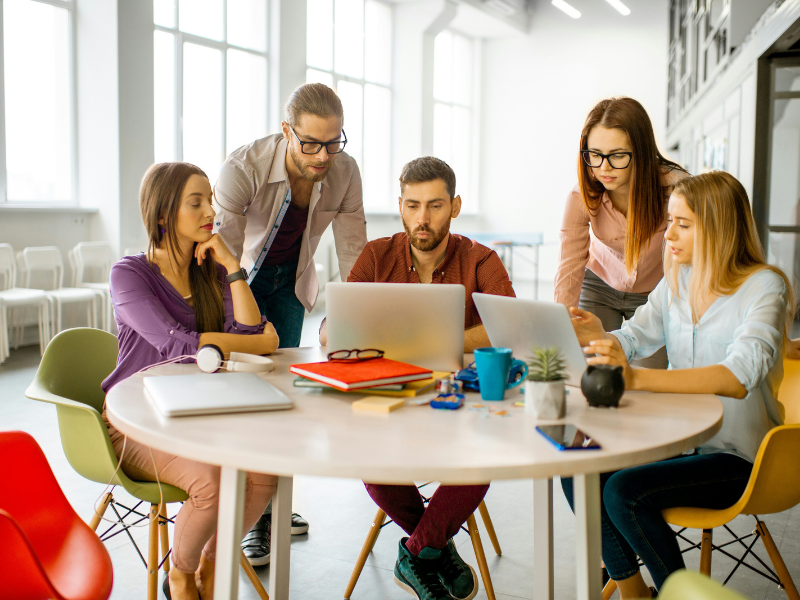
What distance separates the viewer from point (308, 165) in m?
2.33

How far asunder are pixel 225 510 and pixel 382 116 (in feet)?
33.2

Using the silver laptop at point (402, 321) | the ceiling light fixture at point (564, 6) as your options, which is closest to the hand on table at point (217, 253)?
the silver laptop at point (402, 321)

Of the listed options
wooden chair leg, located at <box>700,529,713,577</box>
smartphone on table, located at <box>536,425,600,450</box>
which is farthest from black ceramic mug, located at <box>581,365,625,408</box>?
wooden chair leg, located at <box>700,529,713,577</box>

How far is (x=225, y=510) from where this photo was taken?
1164 mm

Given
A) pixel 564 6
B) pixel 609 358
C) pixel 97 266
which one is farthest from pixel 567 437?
pixel 564 6

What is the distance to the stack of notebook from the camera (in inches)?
53.7

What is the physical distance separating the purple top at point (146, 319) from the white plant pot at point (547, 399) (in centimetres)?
88

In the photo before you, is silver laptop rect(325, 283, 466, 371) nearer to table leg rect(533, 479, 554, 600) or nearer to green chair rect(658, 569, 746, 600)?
table leg rect(533, 479, 554, 600)

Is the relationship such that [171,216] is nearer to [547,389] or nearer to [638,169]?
[547,389]

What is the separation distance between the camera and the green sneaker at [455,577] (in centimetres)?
171

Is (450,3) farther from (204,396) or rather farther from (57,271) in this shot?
(204,396)

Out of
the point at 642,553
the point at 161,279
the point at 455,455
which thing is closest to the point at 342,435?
the point at 455,455

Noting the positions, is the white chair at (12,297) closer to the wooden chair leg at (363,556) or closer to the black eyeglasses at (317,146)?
the black eyeglasses at (317,146)

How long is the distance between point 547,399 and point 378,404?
307 millimetres
